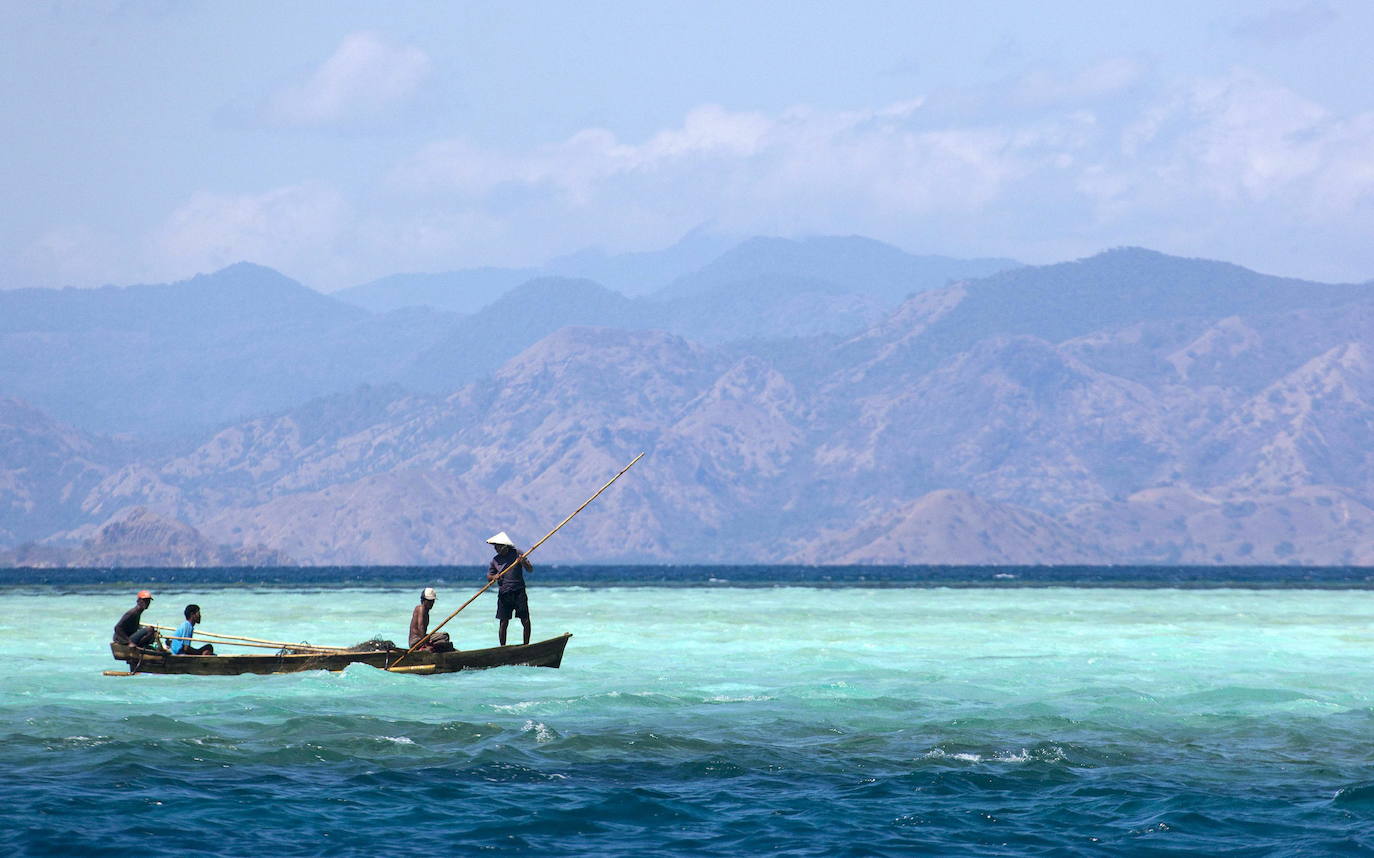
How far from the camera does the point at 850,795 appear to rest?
20062mm

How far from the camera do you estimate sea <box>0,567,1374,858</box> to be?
17922mm

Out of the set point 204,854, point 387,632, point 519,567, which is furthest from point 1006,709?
point 387,632

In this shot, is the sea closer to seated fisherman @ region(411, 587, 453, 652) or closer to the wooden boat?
the wooden boat

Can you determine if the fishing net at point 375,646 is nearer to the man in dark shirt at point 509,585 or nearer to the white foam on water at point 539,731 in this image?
the man in dark shirt at point 509,585

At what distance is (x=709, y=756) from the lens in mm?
22859

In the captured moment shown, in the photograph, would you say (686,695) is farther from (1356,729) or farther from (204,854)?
(204,854)

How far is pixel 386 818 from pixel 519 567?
1487 centimetres

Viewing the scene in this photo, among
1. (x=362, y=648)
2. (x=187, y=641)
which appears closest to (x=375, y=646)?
(x=362, y=648)

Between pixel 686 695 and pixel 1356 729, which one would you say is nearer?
pixel 1356 729

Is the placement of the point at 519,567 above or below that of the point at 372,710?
above

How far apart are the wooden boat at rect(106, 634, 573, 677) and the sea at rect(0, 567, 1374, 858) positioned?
0.94 ft

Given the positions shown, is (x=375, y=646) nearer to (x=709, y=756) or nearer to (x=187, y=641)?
(x=187, y=641)

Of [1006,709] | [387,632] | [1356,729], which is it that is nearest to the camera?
[1356,729]

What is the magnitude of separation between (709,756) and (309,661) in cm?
1158
